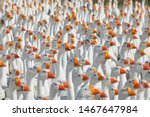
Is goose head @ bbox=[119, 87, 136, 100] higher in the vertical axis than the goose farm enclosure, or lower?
lower

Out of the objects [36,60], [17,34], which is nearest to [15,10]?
[17,34]

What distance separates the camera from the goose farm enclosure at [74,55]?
984cm

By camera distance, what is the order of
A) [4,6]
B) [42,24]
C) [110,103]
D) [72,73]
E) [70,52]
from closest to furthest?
[110,103], [72,73], [70,52], [42,24], [4,6]

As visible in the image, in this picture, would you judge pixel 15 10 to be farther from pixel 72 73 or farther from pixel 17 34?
pixel 72 73

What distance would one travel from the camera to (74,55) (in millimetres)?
12773

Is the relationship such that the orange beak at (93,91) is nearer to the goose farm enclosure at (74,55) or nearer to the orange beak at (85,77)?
the goose farm enclosure at (74,55)

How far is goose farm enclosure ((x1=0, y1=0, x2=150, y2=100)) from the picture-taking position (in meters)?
9.84

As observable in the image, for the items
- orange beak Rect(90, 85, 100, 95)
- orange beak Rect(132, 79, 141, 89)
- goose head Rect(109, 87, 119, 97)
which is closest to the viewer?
orange beak Rect(90, 85, 100, 95)

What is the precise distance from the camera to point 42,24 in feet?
51.2

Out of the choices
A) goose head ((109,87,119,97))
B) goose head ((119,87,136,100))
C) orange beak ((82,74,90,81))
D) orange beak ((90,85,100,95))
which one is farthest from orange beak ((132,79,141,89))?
orange beak ((82,74,90,81))

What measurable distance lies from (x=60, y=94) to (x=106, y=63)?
231 cm

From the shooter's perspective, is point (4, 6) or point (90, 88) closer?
point (90, 88)

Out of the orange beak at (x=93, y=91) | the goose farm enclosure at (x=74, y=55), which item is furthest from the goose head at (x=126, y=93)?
the orange beak at (x=93, y=91)

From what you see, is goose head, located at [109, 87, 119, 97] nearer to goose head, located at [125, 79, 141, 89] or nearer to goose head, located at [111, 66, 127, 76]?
goose head, located at [125, 79, 141, 89]
